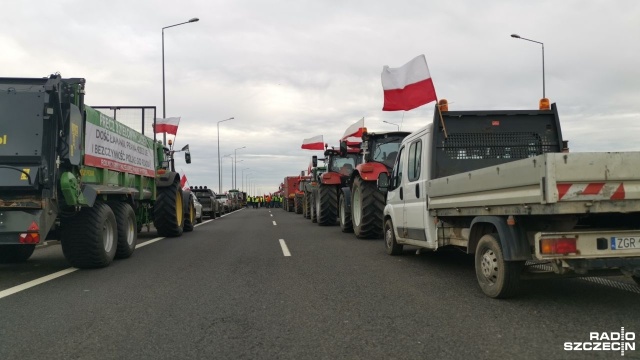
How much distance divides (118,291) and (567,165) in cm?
527

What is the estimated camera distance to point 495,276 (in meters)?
5.48

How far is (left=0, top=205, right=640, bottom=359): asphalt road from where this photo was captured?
3.95 meters

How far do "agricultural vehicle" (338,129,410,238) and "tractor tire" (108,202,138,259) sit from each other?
536 cm

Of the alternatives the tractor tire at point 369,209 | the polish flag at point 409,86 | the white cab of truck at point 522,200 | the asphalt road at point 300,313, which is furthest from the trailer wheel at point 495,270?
the tractor tire at point 369,209

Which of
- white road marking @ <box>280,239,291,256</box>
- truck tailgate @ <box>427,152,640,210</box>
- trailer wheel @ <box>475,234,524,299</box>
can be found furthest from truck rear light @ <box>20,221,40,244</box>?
truck tailgate @ <box>427,152,640,210</box>

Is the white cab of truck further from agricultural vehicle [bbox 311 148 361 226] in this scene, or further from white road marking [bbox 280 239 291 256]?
agricultural vehicle [bbox 311 148 361 226]

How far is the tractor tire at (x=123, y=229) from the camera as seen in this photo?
9.20m

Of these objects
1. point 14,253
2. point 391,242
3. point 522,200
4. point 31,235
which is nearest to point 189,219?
point 14,253

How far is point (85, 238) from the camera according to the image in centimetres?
791

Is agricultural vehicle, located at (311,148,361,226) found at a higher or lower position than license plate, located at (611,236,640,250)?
higher

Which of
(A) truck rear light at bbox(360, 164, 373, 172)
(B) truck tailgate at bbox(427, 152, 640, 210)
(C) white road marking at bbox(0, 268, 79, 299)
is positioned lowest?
(C) white road marking at bbox(0, 268, 79, 299)

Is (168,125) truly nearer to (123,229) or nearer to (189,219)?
(189,219)

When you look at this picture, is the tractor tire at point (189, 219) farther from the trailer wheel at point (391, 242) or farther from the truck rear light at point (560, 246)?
the truck rear light at point (560, 246)

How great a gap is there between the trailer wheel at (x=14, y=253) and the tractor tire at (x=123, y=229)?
143 centimetres
